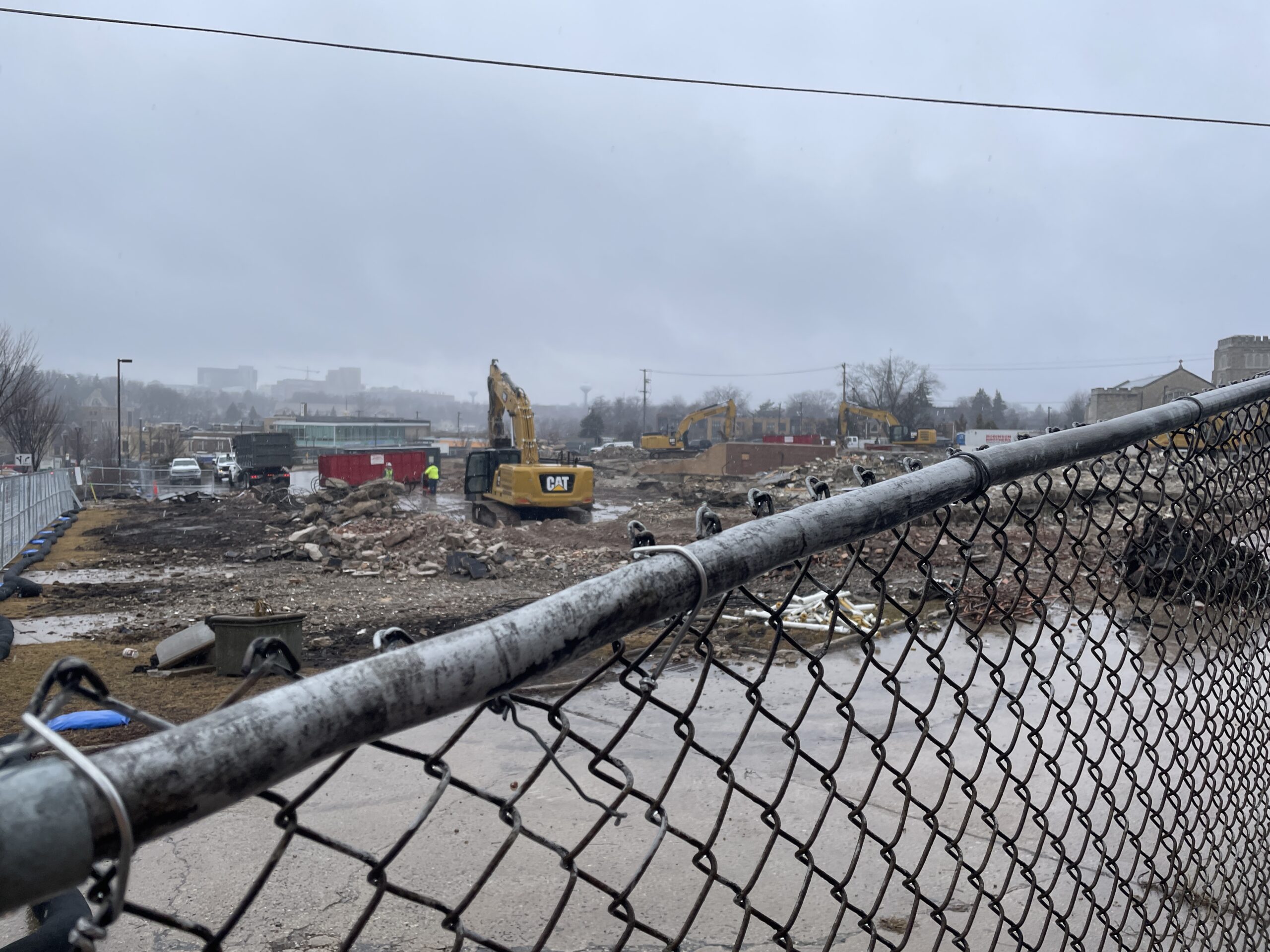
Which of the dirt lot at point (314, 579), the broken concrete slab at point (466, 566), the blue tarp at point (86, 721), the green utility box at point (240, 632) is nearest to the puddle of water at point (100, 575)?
the dirt lot at point (314, 579)

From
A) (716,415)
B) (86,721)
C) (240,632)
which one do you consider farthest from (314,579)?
(716,415)

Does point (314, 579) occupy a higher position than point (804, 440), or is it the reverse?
point (804, 440)

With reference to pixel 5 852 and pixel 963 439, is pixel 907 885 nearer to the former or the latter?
pixel 5 852

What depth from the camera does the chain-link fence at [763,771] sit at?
2.63 ft

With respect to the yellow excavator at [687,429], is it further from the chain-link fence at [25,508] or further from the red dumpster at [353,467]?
the chain-link fence at [25,508]

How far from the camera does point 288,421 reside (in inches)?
4259

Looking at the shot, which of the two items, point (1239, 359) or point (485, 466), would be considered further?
point (485, 466)

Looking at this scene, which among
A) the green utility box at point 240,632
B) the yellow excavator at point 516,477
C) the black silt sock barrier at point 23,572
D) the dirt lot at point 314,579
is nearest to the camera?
the green utility box at point 240,632

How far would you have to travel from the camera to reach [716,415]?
5803 centimetres

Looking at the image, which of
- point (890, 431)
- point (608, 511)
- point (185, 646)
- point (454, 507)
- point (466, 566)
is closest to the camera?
point (185, 646)

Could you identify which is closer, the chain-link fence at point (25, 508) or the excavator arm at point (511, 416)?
the chain-link fence at point (25, 508)

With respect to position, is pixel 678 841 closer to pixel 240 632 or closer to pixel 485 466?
pixel 240 632

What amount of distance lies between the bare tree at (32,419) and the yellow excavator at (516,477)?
19.3 metres

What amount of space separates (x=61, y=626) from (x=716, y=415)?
158ft
